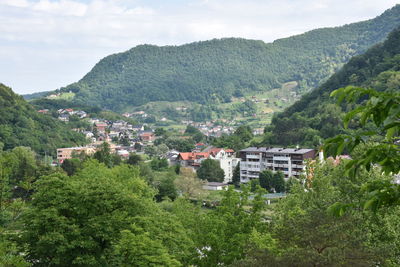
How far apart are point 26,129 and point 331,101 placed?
53.9 metres

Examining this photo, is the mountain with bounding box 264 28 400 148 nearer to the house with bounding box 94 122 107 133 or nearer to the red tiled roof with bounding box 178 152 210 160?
the red tiled roof with bounding box 178 152 210 160

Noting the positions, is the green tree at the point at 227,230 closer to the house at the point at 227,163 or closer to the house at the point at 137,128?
the house at the point at 227,163

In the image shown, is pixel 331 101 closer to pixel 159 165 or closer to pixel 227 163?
pixel 227 163

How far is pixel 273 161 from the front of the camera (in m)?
60.9

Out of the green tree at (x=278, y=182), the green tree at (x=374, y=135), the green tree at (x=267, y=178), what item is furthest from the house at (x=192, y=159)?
the green tree at (x=374, y=135)

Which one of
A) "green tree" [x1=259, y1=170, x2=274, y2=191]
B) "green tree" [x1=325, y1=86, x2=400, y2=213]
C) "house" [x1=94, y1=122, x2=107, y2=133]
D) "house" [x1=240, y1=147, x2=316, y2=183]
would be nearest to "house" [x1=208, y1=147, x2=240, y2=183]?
"house" [x1=240, y1=147, x2=316, y2=183]

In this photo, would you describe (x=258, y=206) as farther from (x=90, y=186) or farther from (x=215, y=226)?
(x=90, y=186)

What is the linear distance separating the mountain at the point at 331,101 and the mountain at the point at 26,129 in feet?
131

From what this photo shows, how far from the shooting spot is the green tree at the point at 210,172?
2547 inches

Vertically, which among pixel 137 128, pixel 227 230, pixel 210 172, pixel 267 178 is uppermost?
pixel 227 230

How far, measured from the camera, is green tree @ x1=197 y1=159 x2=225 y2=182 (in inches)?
2547

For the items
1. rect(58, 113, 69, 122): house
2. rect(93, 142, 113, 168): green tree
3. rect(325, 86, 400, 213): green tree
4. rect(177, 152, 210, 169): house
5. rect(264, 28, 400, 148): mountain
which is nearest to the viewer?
rect(325, 86, 400, 213): green tree

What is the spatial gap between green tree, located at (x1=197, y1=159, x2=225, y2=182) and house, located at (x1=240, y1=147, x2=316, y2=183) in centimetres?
324

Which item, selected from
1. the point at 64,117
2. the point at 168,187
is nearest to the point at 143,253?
the point at 168,187
